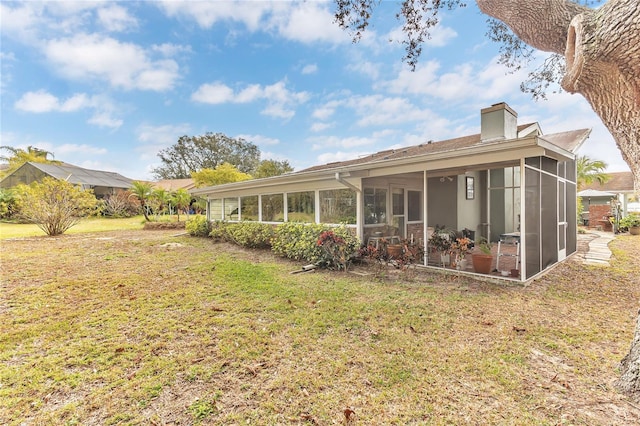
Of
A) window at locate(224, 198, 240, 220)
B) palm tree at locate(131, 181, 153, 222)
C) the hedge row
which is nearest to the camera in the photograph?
the hedge row

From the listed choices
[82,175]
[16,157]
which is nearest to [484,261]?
[82,175]

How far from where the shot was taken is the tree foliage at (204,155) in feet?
130

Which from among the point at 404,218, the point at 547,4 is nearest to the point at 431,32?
the point at 547,4

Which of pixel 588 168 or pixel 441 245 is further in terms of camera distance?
pixel 588 168

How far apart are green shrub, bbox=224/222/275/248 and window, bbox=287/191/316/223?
1.03 m

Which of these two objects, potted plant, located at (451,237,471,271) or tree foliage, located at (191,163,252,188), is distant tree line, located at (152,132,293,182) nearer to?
tree foliage, located at (191,163,252,188)

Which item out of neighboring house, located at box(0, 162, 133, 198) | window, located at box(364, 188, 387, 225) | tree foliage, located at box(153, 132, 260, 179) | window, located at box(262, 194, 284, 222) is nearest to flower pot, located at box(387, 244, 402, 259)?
window, located at box(364, 188, 387, 225)

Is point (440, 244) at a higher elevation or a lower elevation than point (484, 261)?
higher

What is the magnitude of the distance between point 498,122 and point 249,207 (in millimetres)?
9154

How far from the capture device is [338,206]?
8188 millimetres

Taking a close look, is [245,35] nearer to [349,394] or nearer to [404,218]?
[404,218]

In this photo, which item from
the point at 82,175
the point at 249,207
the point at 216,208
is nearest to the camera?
the point at 249,207

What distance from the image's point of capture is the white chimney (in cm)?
824

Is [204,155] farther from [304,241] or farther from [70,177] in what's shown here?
[304,241]
